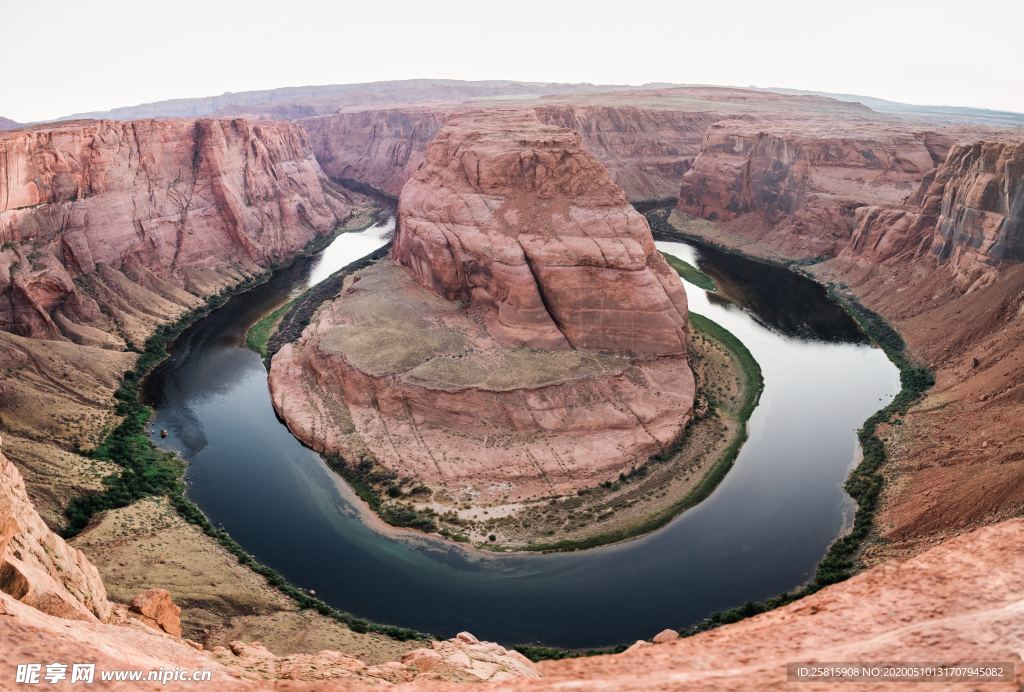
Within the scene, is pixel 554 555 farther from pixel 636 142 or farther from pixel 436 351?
pixel 636 142

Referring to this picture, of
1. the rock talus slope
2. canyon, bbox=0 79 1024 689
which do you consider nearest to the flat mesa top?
canyon, bbox=0 79 1024 689

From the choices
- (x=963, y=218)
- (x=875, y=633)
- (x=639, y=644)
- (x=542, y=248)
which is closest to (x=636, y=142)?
(x=963, y=218)

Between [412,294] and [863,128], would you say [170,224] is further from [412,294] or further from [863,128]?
[863,128]

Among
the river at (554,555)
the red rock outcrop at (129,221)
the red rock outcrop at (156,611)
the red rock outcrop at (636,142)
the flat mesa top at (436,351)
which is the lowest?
the red rock outcrop at (156,611)

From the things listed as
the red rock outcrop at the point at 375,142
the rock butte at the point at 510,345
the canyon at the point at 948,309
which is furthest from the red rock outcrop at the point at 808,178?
the red rock outcrop at the point at 375,142

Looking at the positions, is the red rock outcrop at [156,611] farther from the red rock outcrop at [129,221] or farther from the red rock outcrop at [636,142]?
the red rock outcrop at [636,142]

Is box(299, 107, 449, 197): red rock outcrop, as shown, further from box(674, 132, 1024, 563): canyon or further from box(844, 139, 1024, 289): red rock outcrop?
box(844, 139, 1024, 289): red rock outcrop

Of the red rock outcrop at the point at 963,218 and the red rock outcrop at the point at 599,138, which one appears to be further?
the red rock outcrop at the point at 599,138
